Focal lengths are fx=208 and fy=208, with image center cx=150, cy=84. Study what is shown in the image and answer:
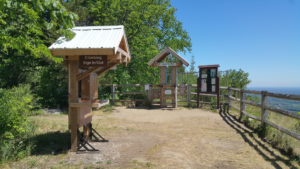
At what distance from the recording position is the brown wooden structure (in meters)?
11.2

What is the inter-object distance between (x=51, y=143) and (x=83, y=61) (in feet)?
8.09

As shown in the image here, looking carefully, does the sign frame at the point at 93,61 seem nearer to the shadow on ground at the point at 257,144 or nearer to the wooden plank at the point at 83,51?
the wooden plank at the point at 83,51

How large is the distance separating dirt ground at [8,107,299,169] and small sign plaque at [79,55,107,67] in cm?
210

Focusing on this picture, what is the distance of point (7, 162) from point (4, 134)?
781 millimetres

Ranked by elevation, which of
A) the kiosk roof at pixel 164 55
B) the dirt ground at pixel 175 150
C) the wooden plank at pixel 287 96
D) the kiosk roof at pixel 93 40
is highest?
the kiosk roof at pixel 164 55

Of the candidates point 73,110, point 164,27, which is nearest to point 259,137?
point 73,110

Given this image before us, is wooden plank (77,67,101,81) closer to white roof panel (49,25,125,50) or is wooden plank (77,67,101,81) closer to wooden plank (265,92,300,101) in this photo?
white roof panel (49,25,125,50)

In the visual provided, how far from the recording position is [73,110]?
5.07 meters

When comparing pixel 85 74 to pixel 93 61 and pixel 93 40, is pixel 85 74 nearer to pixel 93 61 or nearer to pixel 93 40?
pixel 93 61

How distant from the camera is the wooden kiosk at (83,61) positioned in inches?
183

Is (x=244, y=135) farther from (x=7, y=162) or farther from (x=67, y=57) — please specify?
(x=7, y=162)

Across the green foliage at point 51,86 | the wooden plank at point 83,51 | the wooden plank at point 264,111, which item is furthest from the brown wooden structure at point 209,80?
the wooden plank at point 83,51

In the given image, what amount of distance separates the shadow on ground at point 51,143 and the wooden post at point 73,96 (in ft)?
1.07

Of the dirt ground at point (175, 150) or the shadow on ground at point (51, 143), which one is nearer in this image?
the dirt ground at point (175, 150)
